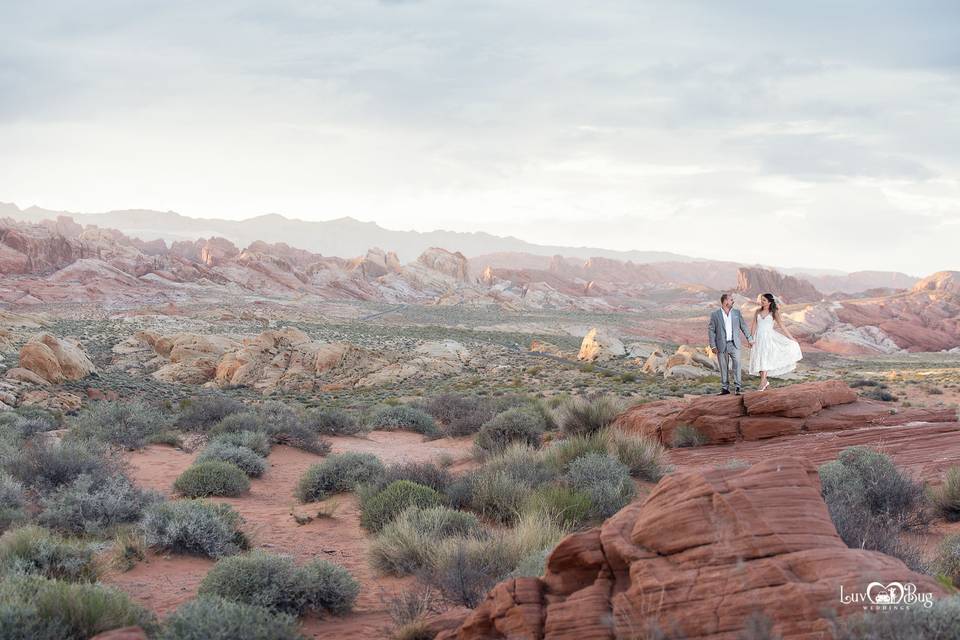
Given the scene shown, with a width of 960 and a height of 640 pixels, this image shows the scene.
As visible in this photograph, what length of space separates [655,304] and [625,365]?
10069 cm

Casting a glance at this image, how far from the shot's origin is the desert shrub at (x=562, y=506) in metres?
7.23

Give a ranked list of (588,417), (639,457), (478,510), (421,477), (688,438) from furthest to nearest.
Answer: (588,417), (688,438), (639,457), (421,477), (478,510)

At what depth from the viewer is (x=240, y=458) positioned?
38.1 feet

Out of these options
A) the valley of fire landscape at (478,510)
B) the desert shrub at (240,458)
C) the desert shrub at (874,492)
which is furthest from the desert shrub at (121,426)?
the desert shrub at (874,492)

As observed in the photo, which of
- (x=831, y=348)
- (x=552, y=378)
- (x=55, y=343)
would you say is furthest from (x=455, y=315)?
(x=55, y=343)

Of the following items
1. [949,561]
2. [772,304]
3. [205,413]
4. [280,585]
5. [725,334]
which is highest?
[772,304]

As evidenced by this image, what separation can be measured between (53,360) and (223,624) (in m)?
24.2

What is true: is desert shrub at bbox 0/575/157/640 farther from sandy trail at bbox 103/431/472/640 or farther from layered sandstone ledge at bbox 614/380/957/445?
layered sandstone ledge at bbox 614/380/957/445

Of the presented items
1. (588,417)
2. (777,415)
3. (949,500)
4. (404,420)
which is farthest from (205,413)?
(949,500)

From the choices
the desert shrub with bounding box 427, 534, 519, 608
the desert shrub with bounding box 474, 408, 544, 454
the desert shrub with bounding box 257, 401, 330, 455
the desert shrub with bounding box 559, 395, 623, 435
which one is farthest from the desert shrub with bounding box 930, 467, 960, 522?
the desert shrub with bounding box 257, 401, 330, 455

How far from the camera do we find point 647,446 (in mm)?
10375

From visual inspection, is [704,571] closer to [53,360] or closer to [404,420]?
[404,420]

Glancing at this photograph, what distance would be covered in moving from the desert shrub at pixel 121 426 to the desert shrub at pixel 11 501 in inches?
165

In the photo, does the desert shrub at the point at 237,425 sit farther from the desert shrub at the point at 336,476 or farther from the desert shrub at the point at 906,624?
the desert shrub at the point at 906,624
